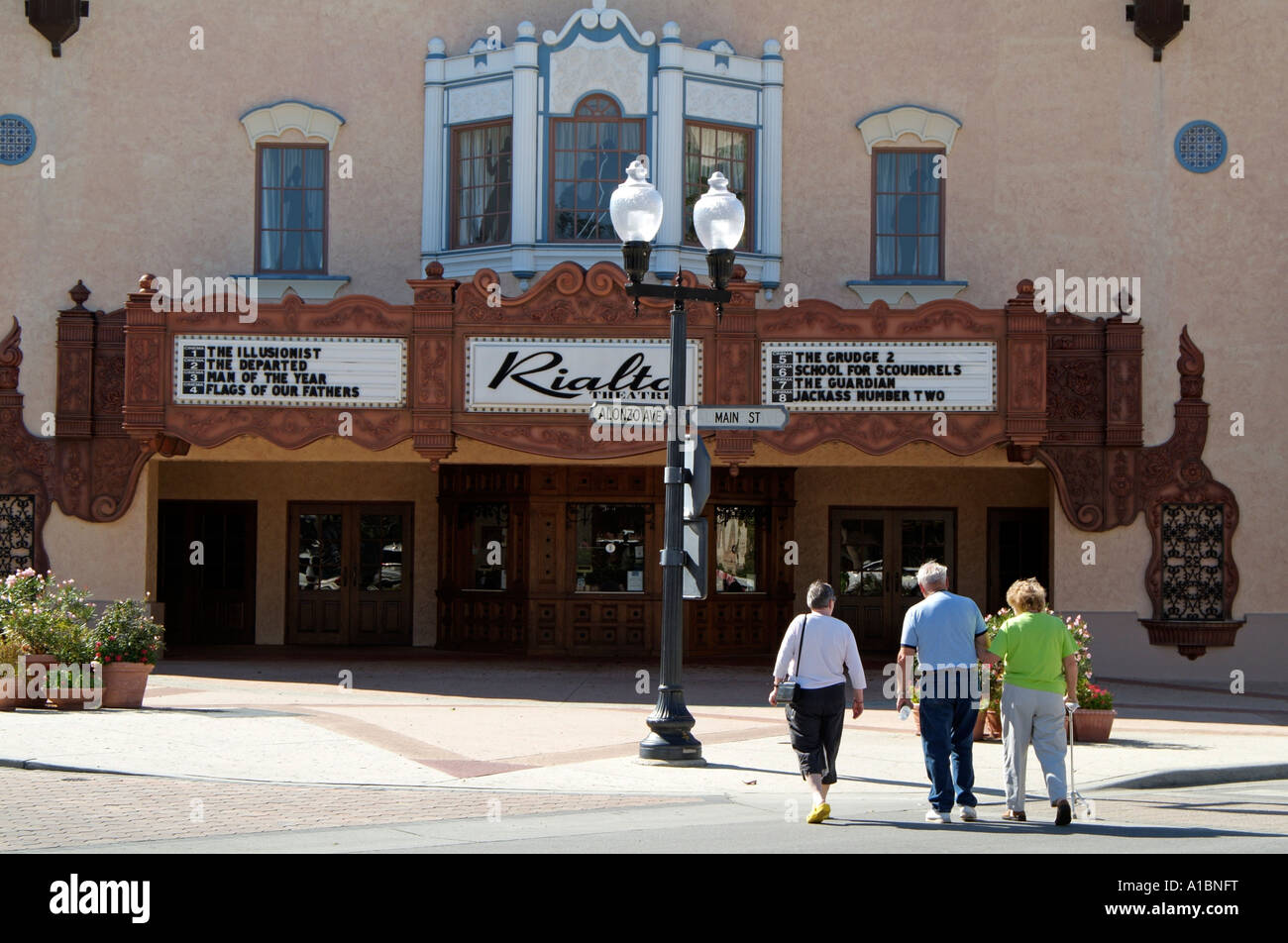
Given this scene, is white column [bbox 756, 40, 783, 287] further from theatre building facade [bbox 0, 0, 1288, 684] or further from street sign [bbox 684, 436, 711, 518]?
street sign [bbox 684, 436, 711, 518]

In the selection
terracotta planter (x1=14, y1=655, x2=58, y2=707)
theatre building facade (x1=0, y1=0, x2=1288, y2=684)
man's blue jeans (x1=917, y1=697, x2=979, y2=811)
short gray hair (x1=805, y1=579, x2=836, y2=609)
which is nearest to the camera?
man's blue jeans (x1=917, y1=697, x2=979, y2=811)

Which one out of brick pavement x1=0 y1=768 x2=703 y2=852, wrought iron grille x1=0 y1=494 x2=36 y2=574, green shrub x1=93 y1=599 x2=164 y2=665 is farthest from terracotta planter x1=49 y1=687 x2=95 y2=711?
wrought iron grille x1=0 y1=494 x2=36 y2=574

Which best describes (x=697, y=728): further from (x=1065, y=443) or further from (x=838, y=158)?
(x=838, y=158)

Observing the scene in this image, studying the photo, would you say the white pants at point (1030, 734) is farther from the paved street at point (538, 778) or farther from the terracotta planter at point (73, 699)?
the terracotta planter at point (73, 699)

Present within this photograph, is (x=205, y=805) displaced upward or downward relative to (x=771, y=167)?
downward

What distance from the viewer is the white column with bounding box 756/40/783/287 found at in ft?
70.3

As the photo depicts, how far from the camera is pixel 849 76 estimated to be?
71.4 feet

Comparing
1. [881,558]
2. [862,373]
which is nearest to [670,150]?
[862,373]

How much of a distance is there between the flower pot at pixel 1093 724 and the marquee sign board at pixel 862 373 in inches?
232

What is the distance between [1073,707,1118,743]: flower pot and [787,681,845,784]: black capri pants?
4.72 meters

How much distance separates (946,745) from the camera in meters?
9.90

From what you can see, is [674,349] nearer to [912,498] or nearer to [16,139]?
[912,498]

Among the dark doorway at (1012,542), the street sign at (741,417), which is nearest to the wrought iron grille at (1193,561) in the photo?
the dark doorway at (1012,542)

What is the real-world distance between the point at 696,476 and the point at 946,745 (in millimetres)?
3527
